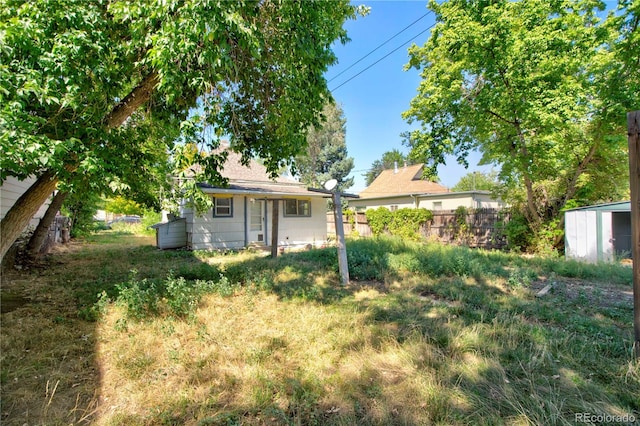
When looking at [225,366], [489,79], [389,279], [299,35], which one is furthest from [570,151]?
[225,366]

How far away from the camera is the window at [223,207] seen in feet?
36.2

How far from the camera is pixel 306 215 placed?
1318 cm

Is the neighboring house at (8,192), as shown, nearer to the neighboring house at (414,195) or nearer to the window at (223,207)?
the window at (223,207)

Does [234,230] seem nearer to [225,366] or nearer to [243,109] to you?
[243,109]

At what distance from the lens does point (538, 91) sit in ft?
26.6

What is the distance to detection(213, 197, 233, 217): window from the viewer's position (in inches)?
435

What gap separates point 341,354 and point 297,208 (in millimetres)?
10224

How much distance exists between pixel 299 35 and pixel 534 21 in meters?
8.49

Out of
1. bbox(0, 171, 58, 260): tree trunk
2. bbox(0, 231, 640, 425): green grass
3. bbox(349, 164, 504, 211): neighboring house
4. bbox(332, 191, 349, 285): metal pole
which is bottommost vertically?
bbox(0, 231, 640, 425): green grass

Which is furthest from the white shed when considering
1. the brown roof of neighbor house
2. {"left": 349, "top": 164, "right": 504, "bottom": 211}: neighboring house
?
the brown roof of neighbor house

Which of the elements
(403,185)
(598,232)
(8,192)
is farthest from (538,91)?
(403,185)

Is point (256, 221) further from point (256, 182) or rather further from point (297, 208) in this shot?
point (256, 182)

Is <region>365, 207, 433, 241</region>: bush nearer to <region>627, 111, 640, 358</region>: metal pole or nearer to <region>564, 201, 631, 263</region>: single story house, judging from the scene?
<region>564, 201, 631, 263</region>: single story house

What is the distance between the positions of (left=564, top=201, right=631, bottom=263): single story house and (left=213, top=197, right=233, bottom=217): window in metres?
11.2
